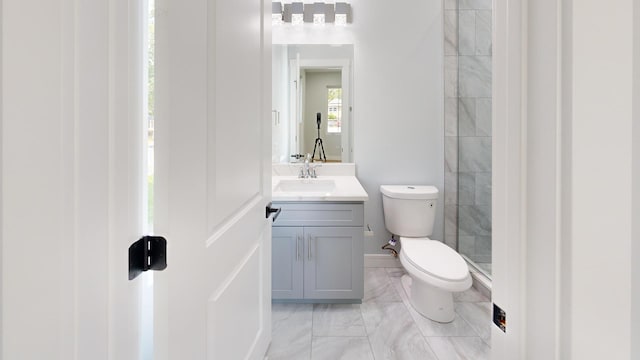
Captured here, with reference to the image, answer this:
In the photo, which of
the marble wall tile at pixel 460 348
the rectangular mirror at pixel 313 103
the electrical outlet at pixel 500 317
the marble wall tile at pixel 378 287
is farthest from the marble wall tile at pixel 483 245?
the electrical outlet at pixel 500 317

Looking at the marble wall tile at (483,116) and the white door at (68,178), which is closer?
the white door at (68,178)

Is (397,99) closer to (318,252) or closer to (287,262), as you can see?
(318,252)

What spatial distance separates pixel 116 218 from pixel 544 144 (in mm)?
729

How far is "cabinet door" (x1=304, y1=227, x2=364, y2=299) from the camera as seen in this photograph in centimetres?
221

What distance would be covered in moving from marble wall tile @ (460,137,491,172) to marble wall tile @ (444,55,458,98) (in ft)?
1.30

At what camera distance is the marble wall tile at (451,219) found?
2859 mm

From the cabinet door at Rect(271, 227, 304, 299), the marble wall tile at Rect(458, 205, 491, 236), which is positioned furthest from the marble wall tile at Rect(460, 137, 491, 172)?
the cabinet door at Rect(271, 227, 304, 299)

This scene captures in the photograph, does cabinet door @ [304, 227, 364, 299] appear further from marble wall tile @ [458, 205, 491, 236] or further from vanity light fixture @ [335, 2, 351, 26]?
vanity light fixture @ [335, 2, 351, 26]

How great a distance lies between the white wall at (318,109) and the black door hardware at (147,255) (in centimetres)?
220

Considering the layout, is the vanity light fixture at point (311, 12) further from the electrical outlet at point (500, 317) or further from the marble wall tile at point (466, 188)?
the electrical outlet at point (500, 317)

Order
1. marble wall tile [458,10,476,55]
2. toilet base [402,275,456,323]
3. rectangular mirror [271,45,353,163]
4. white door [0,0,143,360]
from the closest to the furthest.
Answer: white door [0,0,143,360] < toilet base [402,275,456,323] < marble wall tile [458,10,476,55] < rectangular mirror [271,45,353,163]

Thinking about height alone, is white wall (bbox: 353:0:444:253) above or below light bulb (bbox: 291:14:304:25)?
below

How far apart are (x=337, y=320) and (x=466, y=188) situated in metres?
1.52

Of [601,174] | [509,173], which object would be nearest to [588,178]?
[601,174]
